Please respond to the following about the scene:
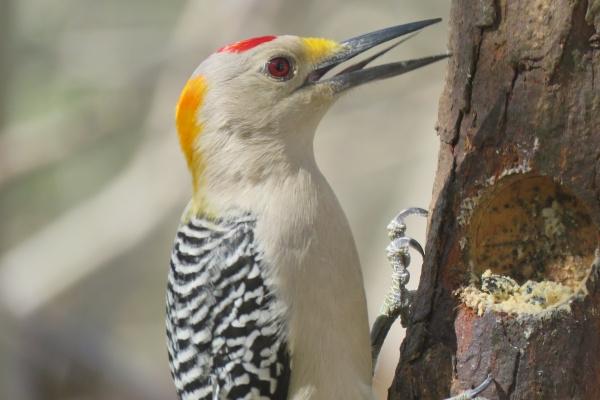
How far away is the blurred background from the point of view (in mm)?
8094

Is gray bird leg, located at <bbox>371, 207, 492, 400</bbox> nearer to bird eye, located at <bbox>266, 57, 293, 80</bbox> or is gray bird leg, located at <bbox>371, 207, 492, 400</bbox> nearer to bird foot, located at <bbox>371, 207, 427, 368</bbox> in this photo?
bird foot, located at <bbox>371, 207, 427, 368</bbox>

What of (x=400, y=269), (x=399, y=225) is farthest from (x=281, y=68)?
(x=400, y=269)

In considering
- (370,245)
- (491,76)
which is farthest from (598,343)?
(370,245)

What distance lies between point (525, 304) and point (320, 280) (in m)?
0.79

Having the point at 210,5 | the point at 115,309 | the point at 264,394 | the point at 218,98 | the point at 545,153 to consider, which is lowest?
the point at 264,394

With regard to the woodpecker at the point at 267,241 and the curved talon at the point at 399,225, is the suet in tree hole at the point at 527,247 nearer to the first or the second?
the woodpecker at the point at 267,241

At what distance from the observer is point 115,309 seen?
1059 cm

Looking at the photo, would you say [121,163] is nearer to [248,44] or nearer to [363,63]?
[248,44]

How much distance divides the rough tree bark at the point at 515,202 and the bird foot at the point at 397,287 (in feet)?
1.60

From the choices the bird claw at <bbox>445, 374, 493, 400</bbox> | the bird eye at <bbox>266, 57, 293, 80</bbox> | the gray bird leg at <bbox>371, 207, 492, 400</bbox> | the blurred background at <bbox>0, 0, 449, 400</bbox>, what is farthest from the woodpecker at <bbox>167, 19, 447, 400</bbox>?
the blurred background at <bbox>0, 0, 449, 400</bbox>

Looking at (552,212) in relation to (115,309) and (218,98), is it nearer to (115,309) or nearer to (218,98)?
(218,98)

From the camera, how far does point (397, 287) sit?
14.1ft

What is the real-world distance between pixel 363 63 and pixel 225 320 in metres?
1.23

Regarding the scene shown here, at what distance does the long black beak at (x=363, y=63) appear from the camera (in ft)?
12.9
